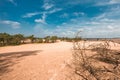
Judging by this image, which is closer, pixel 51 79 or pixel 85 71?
pixel 51 79

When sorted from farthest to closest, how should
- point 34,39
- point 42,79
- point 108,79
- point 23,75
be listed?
point 34,39 < point 23,75 < point 42,79 < point 108,79

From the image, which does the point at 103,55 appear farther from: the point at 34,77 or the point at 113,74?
the point at 34,77

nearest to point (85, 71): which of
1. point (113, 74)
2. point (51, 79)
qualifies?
point (113, 74)

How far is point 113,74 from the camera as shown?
8211 mm

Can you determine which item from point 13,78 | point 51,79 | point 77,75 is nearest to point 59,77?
point 51,79

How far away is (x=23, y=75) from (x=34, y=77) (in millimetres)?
899

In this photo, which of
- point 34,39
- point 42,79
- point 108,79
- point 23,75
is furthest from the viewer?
point 34,39

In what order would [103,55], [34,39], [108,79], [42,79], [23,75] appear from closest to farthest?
[108,79], [42,79], [23,75], [103,55], [34,39]

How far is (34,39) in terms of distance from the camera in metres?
57.4

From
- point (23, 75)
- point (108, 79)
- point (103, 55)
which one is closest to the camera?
point (108, 79)

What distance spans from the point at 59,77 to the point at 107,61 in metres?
5.62

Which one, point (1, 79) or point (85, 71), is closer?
point (1, 79)

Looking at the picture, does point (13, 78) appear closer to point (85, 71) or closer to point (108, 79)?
point (85, 71)

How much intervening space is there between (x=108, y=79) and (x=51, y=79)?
10.7ft
